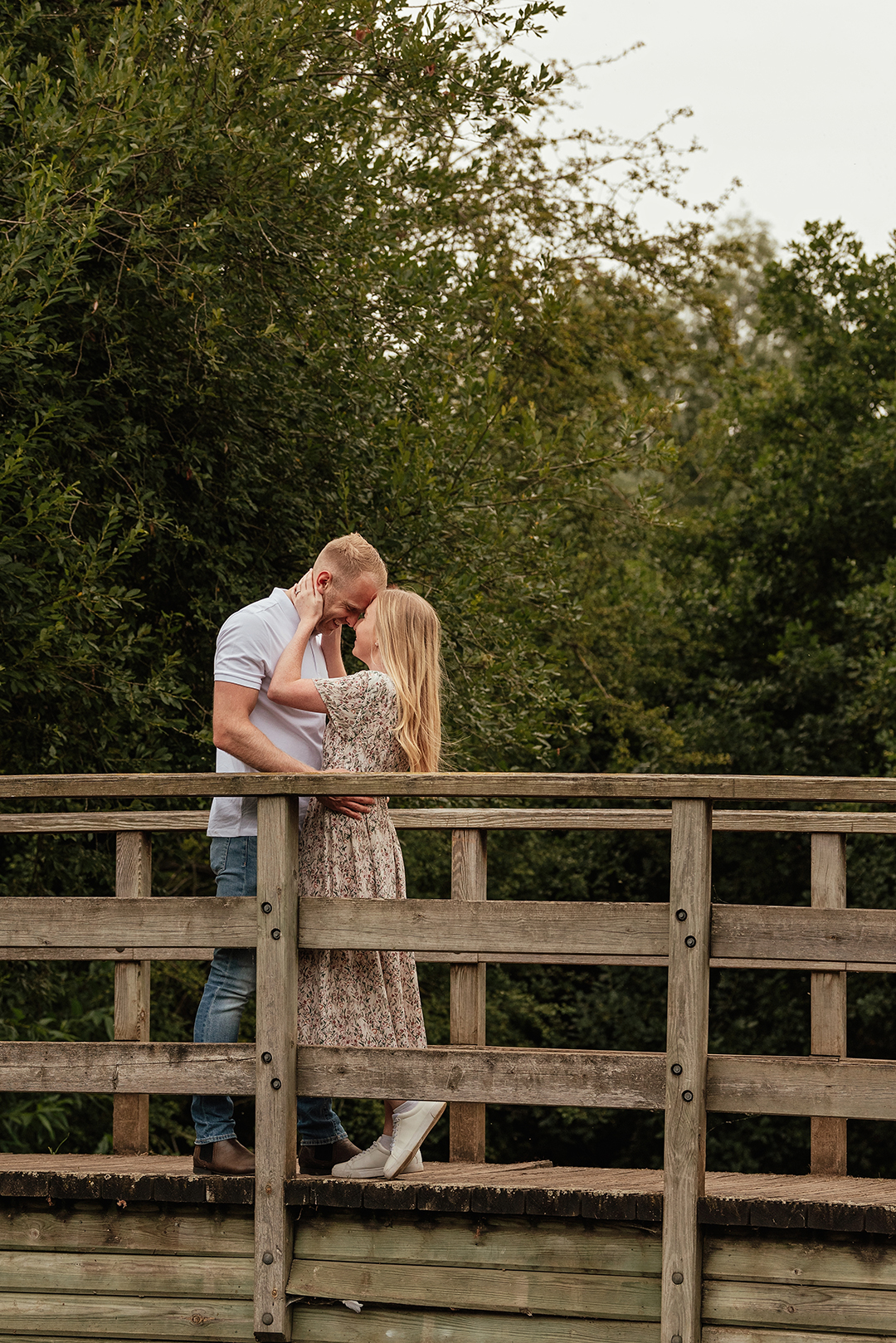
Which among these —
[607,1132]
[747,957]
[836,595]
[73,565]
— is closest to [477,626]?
[73,565]

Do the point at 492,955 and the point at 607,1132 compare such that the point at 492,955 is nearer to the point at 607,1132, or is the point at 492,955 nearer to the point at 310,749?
the point at 310,749

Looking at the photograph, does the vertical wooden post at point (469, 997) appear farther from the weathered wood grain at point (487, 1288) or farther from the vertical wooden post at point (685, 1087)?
the vertical wooden post at point (685, 1087)

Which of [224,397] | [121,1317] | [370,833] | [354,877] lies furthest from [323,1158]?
[224,397]

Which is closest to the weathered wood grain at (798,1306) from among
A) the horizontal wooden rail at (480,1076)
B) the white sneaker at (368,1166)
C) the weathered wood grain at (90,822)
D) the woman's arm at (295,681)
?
the horizontal wooden rail at (480,1076)

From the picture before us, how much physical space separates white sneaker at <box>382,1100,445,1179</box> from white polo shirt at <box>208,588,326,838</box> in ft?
2.89

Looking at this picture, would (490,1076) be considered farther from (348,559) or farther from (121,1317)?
(348,559)

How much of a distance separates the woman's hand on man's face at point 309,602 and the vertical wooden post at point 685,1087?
1.21m

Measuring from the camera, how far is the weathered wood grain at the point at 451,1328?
13.5 feet

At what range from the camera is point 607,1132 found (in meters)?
→ 17.1

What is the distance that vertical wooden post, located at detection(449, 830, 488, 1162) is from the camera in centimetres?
498

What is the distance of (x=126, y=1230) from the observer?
4.44m

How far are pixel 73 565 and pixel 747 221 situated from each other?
3565 centimetres

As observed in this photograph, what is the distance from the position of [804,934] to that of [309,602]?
1.65 metres

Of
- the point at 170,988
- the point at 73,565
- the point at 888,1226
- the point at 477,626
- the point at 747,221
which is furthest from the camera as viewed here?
the point at 747,221
